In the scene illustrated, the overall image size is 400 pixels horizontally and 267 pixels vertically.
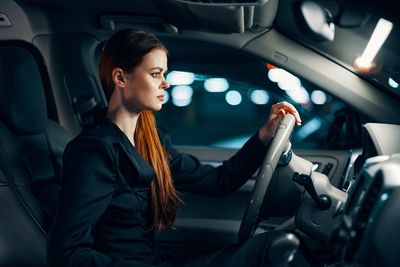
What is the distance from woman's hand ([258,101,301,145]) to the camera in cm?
203

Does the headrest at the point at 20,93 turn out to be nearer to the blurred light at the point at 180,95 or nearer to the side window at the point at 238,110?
the side window at the point at 238,110

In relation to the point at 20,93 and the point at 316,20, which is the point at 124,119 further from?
the point at 316,20

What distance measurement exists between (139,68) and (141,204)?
389mm

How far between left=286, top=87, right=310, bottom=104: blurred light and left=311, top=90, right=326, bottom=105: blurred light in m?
0.05

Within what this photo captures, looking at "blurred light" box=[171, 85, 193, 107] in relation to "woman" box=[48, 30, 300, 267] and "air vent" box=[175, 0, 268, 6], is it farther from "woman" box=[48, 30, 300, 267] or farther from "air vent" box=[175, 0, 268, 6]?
"woman" box=[48, 30, 300, 267]

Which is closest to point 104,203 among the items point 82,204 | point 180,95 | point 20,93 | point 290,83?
point 82,204

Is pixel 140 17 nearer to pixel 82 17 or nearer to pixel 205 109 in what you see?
pixel 82 17

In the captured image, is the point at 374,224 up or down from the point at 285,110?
up

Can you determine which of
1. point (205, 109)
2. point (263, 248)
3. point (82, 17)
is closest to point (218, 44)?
point (82, 17)

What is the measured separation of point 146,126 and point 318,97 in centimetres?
86

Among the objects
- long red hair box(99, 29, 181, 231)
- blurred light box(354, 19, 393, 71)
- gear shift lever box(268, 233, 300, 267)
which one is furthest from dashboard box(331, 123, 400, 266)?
blurred light box(354, 19, 393, 71)

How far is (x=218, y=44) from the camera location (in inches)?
102

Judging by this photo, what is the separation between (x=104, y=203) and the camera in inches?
70.9

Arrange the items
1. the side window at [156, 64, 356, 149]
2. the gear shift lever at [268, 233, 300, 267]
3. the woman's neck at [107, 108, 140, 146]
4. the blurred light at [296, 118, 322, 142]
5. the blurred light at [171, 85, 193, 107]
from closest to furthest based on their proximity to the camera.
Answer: the gear shift lever at [268, 233, 300, 267], the woman's neck at [107, 108, 140, 146], the side window at [156, 64, 356, 149], the blurred light at [296, 118, 322, 142], the blurred light at [171, 85, 193, 107]
